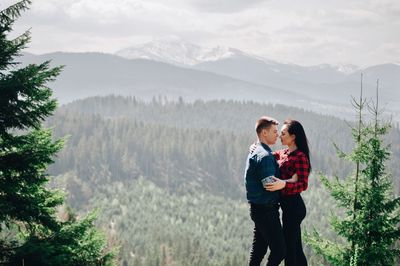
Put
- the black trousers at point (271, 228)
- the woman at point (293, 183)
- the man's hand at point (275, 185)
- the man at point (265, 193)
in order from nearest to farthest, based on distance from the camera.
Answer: the man's hand at point (275, 185) < the man at point (265, 193) < the black trousers at point (271, 228) < the woman at point (293, 183)

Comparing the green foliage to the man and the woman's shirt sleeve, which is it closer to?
the man

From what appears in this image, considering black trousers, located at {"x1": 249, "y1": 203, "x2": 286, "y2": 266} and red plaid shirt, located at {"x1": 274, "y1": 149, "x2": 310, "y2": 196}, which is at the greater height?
red plaid shirt, located at {"x1": 274, "y1": 149, "x2": 310, "y2": 196}

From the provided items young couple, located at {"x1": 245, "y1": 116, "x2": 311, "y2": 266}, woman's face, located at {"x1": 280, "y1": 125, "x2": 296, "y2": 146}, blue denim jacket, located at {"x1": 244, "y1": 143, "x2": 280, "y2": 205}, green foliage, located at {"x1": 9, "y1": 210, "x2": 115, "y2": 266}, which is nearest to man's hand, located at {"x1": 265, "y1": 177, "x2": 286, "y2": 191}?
young couple, located at {"x1": 245, "y1": 116, "x2": 311, "y2": 266}

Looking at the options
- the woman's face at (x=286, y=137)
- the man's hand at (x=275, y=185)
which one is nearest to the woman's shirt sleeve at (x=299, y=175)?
the woman's face at (x=286, y=137)

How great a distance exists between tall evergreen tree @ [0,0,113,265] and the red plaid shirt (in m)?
4.34

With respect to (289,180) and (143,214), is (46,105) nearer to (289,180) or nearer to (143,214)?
(289,180)

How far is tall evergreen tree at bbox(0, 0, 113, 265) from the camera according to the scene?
8.90 m

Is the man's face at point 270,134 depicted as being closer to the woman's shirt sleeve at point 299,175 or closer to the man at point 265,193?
the man at point 265,193

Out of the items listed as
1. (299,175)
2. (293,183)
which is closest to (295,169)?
(299,175)

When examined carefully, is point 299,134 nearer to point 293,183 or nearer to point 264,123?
point 264,123

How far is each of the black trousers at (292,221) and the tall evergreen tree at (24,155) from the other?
4149 mm

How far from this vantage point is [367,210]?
12883mm

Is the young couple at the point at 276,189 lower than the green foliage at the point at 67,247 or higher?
higher

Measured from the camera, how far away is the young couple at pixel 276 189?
875 centimetres
